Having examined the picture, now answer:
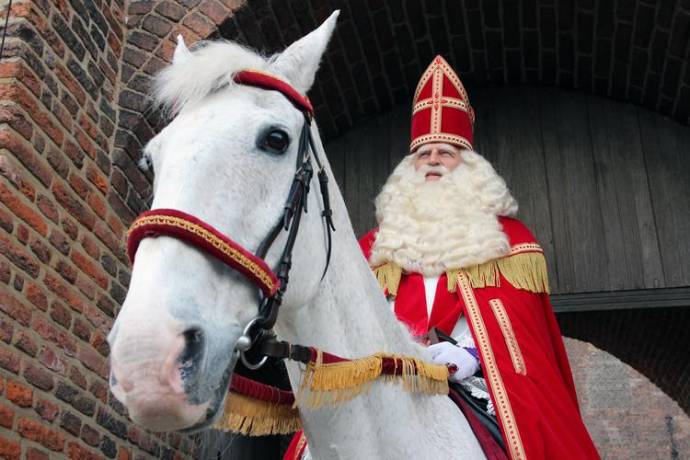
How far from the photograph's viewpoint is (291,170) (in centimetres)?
178

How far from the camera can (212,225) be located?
1511mm

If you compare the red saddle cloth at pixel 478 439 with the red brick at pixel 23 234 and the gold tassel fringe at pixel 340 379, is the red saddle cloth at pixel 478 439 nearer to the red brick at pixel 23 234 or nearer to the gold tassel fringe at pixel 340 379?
→ the gold tassel fringe at pixel 340 379

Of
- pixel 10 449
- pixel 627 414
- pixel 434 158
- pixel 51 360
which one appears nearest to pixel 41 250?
pixel 51 360

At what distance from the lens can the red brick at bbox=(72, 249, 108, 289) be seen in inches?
128

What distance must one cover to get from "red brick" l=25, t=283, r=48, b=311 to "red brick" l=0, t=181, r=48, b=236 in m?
0.24

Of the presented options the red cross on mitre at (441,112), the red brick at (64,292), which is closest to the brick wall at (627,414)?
the red cross on mitre at (441,112)

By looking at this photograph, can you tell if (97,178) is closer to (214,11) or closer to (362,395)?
(214,11)

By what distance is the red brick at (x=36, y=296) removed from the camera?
2.91 metres

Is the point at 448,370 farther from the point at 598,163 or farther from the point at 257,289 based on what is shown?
the point at 598,163

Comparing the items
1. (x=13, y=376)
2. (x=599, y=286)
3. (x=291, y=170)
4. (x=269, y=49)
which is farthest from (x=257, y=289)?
(x=599, y=286)

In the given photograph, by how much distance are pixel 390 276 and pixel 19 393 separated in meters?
1.50

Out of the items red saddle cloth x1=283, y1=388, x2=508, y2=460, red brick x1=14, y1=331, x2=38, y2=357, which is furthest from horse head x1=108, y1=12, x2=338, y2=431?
red brick x1=14, y1=331, x2=38, y2=357

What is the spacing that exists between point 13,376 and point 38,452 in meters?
0.32

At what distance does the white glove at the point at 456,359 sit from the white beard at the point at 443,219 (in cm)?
46
